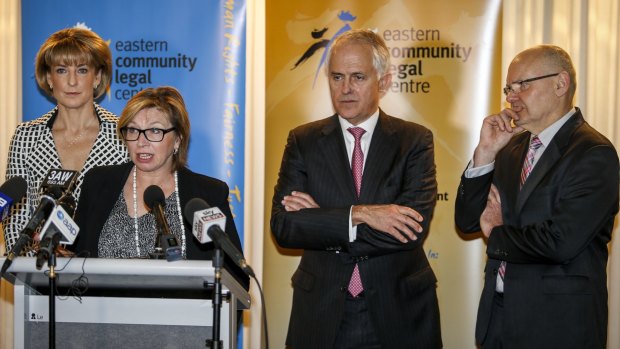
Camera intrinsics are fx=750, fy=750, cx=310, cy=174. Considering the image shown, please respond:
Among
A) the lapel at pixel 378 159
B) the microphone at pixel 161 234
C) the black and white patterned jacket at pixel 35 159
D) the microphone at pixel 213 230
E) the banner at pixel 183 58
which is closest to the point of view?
the microphone at pixel 213 230

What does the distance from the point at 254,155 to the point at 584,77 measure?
2471mm

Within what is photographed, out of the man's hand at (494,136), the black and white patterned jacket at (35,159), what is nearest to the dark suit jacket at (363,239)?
the man's hand at (494,136)

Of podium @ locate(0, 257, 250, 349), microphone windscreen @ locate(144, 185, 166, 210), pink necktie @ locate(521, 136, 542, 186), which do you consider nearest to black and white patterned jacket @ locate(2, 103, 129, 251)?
microphone windscreen @ locate(144, 185, 166, 210)

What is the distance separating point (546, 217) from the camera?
376cm

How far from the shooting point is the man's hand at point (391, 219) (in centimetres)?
387

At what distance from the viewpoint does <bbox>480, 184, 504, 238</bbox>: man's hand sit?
4.01 m

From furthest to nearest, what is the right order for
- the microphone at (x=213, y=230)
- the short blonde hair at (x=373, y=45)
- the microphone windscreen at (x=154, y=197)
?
the short blonde hair at (x=373, y=45) → the microphone windscreen at (x=154, y=197) → the microphone at (x=213, y=230)

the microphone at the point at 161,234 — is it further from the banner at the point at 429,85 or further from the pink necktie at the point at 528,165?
the banner at the point at 429,85

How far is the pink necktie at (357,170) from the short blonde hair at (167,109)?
961 mm

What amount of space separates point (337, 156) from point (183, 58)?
6.52 feet

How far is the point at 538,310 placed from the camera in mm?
3656

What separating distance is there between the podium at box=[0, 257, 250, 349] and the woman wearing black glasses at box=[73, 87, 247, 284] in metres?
0.70

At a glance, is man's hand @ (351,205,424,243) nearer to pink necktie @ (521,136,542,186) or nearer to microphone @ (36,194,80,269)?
pink necktie @ (521,136,542,186)

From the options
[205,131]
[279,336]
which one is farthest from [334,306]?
[205,131]
